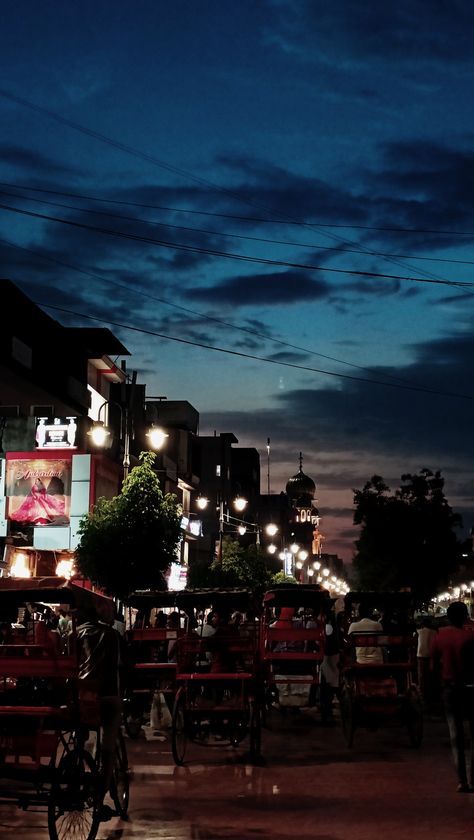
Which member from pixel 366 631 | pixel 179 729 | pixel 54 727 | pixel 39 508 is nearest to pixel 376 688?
pixel 366 631

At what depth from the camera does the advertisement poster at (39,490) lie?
36031 millimetres

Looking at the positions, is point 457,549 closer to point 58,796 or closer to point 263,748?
point 263,748

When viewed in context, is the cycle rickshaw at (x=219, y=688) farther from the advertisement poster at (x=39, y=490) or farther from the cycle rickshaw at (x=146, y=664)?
the advertisement poster at (x=39, y=490)

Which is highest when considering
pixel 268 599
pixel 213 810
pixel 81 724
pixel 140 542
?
pixel 140 542

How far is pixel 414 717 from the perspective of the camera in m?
17.0

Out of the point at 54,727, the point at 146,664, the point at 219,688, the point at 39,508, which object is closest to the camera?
the point at 54,727

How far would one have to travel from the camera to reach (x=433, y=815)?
10727mm

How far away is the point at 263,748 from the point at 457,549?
6100cm

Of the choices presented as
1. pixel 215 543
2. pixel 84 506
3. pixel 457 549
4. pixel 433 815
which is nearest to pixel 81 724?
pixel 433 815

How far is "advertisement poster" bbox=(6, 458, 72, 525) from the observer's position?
118 ft

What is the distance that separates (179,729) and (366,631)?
16.0 feet

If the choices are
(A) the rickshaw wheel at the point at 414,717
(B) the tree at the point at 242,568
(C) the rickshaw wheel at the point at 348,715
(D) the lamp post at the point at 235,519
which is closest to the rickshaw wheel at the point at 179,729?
(C) the rickshaw wheel at the point at 348,715

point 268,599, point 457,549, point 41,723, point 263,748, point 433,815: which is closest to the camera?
point 41,723

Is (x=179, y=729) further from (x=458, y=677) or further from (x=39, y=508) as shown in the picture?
(x=39, y=508)
